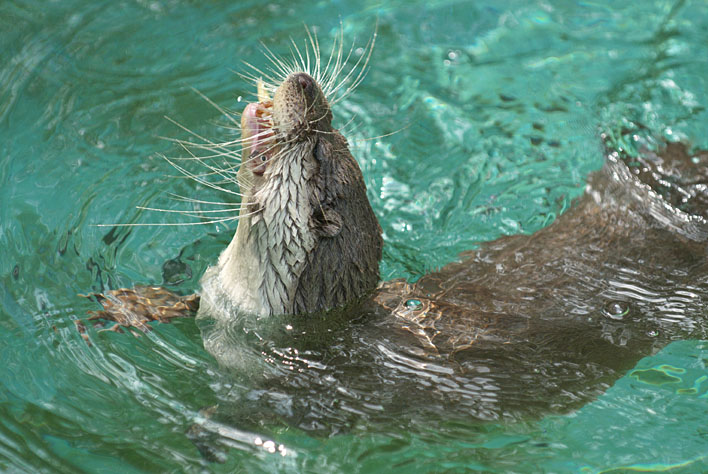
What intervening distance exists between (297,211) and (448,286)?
3.76 ft

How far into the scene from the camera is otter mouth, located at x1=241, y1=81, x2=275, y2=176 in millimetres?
3877

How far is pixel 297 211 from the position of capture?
3.79 meters

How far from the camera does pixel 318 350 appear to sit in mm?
4035

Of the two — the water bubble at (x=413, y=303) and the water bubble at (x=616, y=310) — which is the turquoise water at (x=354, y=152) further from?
the water bubble at (x=413, y=303)

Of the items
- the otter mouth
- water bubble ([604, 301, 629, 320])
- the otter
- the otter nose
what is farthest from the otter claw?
water bubble ([604, 301, 629, 320])

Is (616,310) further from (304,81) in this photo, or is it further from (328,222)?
(304,81)

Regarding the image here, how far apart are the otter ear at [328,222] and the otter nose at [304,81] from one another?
642mm

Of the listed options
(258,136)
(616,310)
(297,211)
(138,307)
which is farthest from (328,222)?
(616,310)

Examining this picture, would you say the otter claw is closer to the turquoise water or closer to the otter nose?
the turquoise water

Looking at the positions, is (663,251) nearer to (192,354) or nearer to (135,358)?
(192,354)

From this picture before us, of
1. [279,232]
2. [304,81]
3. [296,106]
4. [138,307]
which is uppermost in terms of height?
[304,81]

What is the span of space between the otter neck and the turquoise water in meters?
0.57

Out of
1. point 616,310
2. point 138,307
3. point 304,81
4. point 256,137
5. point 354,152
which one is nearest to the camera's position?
point 304,81

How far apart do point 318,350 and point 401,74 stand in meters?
3.34
